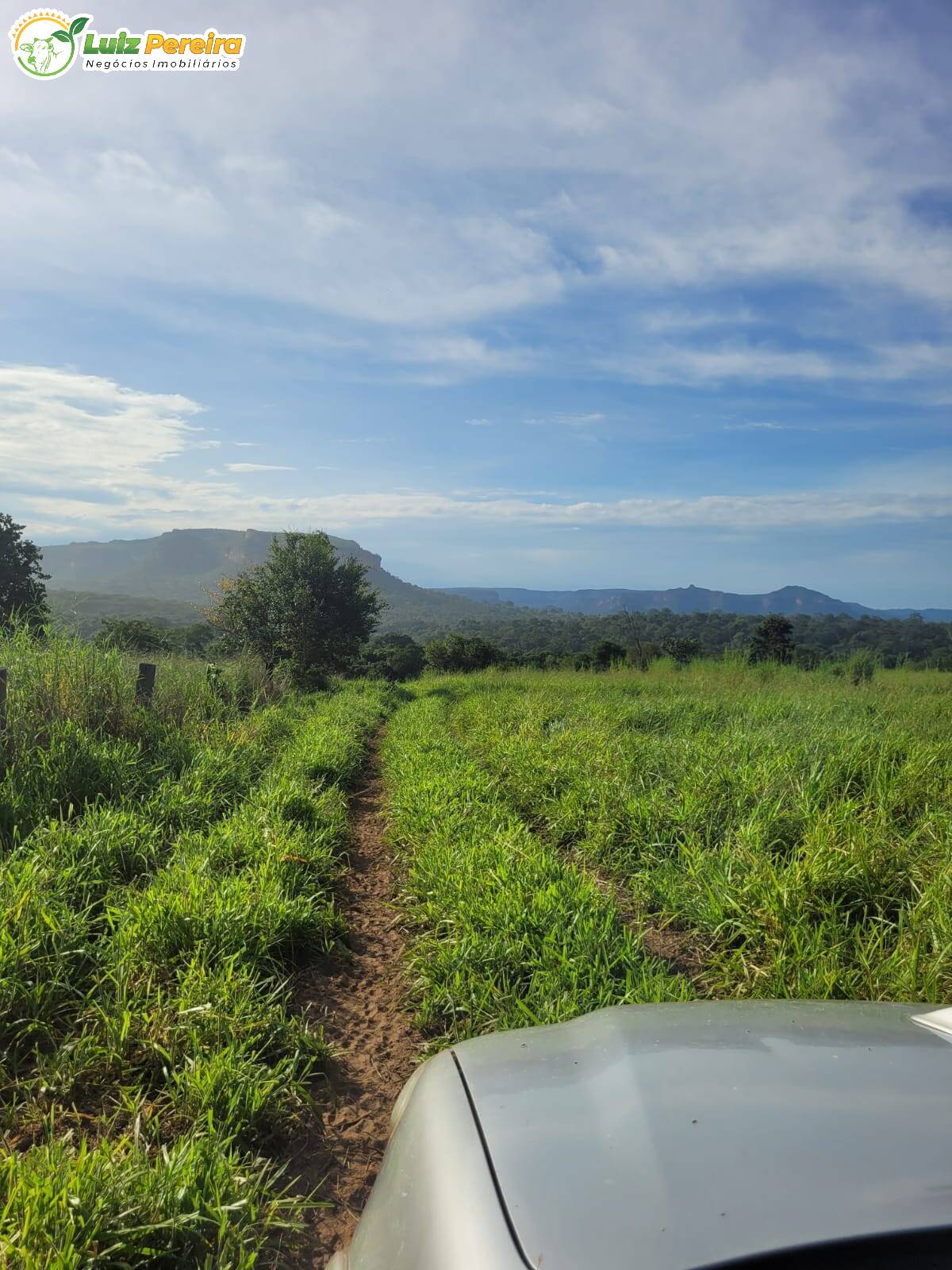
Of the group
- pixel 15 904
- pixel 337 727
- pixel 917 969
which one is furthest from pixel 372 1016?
pixel 337 727

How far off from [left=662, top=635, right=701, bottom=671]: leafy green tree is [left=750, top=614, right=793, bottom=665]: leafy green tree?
5.67 ft

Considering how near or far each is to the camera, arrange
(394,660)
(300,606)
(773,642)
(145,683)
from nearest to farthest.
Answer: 1. (145,683)
2. (773,642)
3. (300,606)
4. (394,660)

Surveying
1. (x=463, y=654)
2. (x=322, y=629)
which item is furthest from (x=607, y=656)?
(x=463, y=654)

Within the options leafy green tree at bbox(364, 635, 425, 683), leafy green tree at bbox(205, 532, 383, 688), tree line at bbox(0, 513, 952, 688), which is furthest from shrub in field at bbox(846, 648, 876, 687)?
leafy green tree at bbox(364, 635, 425, 683)

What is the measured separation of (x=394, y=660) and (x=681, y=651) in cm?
1764

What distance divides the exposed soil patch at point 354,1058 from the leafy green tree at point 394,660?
2537cm

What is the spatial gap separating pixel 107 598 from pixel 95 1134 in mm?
131601

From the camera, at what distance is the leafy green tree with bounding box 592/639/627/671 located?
22875mm

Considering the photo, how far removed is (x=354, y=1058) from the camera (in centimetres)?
297

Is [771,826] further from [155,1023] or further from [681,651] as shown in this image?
[681,651]

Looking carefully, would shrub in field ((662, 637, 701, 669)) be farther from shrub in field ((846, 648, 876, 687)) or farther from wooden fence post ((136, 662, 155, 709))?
wooden fence post ((136, 662, 155, 709))

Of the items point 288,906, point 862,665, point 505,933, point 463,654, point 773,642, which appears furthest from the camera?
point 463,654

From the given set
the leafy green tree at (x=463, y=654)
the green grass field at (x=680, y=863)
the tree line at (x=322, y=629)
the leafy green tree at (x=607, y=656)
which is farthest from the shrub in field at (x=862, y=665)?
the leafy green tree at (x=463, y=654)

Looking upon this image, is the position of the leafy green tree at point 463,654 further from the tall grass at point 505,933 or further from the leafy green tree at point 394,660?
the tall grass at point 505,933
